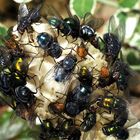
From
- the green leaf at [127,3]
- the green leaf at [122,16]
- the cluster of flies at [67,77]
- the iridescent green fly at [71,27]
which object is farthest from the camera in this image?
the green leaf at [122,16]

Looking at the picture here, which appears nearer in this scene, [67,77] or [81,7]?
[67,77]

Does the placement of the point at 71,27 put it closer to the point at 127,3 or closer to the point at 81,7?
the point at 81,7

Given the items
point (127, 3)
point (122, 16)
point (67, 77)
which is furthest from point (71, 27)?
point (122, 16)

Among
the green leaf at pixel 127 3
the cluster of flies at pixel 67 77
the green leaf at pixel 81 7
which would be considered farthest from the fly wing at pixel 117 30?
the green leaf at pixel 127 3

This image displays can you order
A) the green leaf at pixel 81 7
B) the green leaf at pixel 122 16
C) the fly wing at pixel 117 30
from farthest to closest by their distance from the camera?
1. the green leaf at pixel 122 16
2. the green leaf at pixel 81 7
3. the fly wing at pixel 117 30

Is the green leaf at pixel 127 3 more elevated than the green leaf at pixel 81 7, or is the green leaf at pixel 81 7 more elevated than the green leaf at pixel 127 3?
the green leaf at pixel 81 7

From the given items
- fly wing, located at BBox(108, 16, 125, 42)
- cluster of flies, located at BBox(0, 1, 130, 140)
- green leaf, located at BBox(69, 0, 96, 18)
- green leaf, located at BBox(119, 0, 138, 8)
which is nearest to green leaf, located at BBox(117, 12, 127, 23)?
green leaf, located at BBox(119, 0, 138, 8)

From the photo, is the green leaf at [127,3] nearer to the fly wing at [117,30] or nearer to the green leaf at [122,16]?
the green leaf at [122,16]

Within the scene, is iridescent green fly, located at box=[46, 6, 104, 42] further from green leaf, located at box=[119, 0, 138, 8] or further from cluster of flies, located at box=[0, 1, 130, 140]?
green leaf, located at box=[119, 0, 138, 8]
